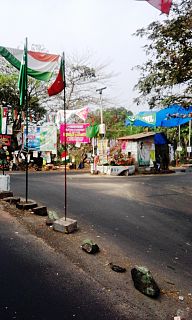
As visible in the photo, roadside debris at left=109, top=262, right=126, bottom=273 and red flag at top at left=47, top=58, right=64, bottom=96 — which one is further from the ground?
red flag at top at left=47, top=58, right=64, bottom=96

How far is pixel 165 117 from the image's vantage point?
14875mm

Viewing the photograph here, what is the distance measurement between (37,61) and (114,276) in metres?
6.21

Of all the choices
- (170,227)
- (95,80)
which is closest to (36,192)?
(170,227)

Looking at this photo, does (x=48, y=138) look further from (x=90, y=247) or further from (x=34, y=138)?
(x=90, y=247)

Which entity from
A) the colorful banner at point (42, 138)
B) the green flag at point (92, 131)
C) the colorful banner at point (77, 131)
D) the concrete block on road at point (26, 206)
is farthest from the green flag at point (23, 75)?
the colorful banner at point (42, 138)

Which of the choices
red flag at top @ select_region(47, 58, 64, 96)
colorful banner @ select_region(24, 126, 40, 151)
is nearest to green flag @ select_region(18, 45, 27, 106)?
red flag at top @ select_region(47, 58, 64, 96)

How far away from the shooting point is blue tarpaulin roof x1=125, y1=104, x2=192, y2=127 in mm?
13086

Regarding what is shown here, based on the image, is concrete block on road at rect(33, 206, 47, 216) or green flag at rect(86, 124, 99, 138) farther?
green flag at rect(86, 124, 99, 138)

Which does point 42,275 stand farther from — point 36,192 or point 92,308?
point 36,192

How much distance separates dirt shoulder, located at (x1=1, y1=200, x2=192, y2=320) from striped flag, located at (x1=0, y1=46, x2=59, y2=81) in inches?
160

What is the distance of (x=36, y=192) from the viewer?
12234 mm

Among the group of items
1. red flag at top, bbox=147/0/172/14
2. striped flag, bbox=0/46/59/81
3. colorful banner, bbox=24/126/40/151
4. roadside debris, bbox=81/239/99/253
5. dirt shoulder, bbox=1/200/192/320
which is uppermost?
red flag at top, bbox=147/0/172/14

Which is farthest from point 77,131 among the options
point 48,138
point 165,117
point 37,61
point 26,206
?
point 26,206

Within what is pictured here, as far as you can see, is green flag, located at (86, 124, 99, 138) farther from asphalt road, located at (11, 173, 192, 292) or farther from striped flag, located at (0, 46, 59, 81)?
striped flag, located at (0, 46, 59, 81)
